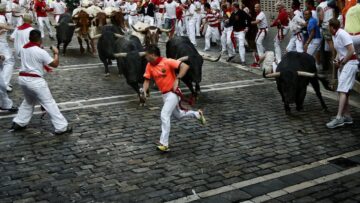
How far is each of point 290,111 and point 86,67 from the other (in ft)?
26.7

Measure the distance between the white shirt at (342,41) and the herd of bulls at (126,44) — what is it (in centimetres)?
286

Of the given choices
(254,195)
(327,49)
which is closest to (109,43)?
(327,49)

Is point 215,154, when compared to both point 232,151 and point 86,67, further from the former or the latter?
point 86,67

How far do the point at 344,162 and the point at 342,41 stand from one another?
2557 millimetres

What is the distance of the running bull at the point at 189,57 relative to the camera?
11719mm

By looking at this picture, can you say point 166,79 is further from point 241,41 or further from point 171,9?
point 171,9

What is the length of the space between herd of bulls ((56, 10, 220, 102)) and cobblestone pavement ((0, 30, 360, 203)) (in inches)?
26.2

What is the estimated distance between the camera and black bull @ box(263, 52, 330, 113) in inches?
399

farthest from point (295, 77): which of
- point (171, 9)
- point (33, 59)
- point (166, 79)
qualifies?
point (171, 9)

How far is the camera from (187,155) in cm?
805

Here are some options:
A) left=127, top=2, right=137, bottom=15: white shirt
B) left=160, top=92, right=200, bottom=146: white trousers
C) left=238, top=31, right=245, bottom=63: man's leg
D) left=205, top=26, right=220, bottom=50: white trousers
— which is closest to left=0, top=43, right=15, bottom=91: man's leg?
left=160, top=92, right=200, bottom=146: white trousers

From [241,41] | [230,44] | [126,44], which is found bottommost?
[230,44]

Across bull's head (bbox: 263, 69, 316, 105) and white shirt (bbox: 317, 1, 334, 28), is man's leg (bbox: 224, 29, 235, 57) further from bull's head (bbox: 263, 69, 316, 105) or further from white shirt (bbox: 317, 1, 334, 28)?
bull's head (bbox: 263, 69, 316, 105)

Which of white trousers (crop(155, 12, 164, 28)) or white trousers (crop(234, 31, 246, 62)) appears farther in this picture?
white trousers (crop(155, 12, 164, 28))
